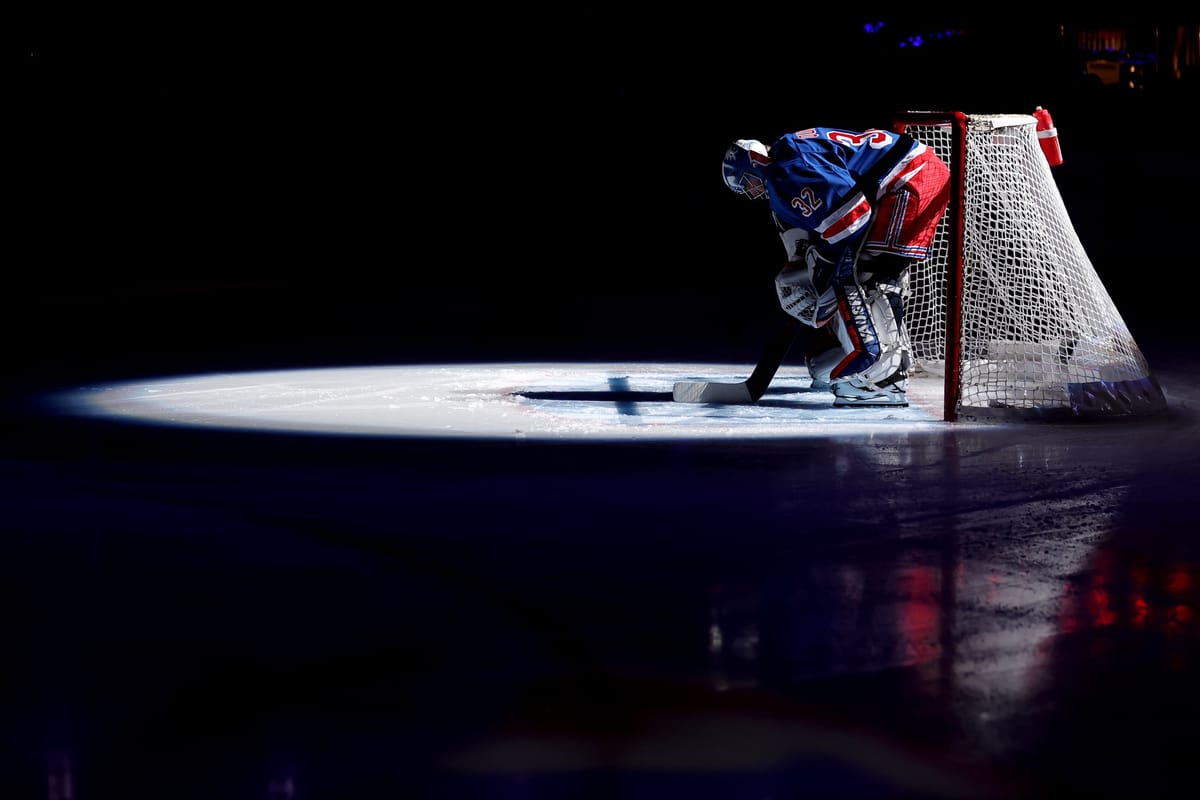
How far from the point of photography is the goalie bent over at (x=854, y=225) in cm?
708

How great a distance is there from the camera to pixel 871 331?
727 centimetres

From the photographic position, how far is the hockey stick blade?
24.2 feet

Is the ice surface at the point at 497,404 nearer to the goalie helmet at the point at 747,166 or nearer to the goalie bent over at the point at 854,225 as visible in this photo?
the goalie bent over at the point at 854,225

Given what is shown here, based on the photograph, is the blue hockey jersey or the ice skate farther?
the ice skate

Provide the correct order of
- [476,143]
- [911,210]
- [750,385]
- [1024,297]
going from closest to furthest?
[911,210]
[750,385]
[1024,297]
[476,143]

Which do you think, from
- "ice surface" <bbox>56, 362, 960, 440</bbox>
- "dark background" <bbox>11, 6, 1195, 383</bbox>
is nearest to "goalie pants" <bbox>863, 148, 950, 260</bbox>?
"ice surface" <bbox>56, 362, 960, 440</bbox>

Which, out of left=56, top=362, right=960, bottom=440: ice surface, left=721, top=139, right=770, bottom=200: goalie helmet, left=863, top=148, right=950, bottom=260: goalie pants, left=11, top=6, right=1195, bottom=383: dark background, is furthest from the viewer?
left=11, top=6, right=1195, bottom=383: dark background

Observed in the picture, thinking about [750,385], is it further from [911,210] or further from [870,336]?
[911,210]

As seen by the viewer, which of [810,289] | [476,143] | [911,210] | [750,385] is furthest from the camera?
[476,143]

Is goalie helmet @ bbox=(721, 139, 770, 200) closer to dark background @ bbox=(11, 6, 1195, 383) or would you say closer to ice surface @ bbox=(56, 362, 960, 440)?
ice surface @ bbox=(56, 362, 960, 440)

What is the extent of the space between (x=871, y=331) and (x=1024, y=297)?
859 mm

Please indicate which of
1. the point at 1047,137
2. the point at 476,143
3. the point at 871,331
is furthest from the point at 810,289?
the point at 476,143

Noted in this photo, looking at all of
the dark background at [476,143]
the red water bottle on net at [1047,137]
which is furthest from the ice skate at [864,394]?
the dark background at [476,143]

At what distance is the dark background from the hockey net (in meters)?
5.30
